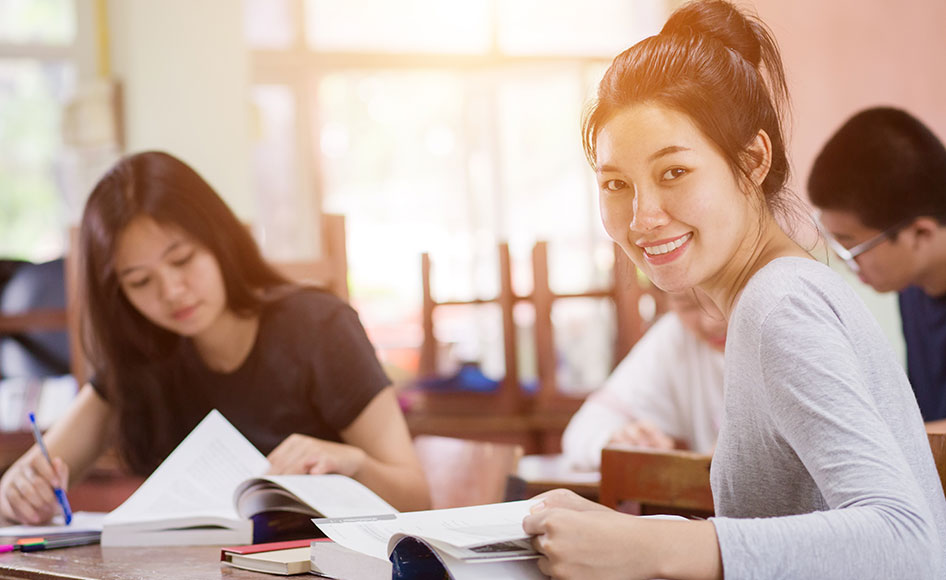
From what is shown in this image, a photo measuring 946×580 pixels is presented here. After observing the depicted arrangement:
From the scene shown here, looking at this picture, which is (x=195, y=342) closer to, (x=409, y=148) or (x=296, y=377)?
(x=296, y=377)

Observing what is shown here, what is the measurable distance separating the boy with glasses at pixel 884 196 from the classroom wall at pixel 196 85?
223 centimetres

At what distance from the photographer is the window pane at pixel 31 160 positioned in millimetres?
4383

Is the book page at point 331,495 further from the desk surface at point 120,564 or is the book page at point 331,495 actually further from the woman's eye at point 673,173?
the woman's eye at point 673,173

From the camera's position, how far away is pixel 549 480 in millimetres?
1925

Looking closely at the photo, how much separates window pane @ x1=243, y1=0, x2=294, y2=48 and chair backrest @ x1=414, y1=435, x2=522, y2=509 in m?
3.33

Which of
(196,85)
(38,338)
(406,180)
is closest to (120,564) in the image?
(38,338)

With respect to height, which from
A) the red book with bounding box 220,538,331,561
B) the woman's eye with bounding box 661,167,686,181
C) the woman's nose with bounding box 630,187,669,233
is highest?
the woman's eye with bounding box 661,167,686,181

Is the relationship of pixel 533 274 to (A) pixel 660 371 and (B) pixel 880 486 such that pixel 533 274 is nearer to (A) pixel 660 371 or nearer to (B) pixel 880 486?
(A) pixel 660 371

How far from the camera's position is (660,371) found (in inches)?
102

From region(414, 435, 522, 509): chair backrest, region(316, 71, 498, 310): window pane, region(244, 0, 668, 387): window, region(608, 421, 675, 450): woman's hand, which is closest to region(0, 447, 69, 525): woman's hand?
region(414, 435, 522, 509): chair backrest

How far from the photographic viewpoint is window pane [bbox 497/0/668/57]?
5.01 metres

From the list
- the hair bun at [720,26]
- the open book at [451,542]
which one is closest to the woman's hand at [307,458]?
the open book at [451,542]

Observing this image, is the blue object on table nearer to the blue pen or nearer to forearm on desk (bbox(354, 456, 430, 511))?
forearm on desk (bbox(354, 456, 430, 511))

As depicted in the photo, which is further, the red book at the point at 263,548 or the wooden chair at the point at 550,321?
the wooden chair at the point at 550,321
